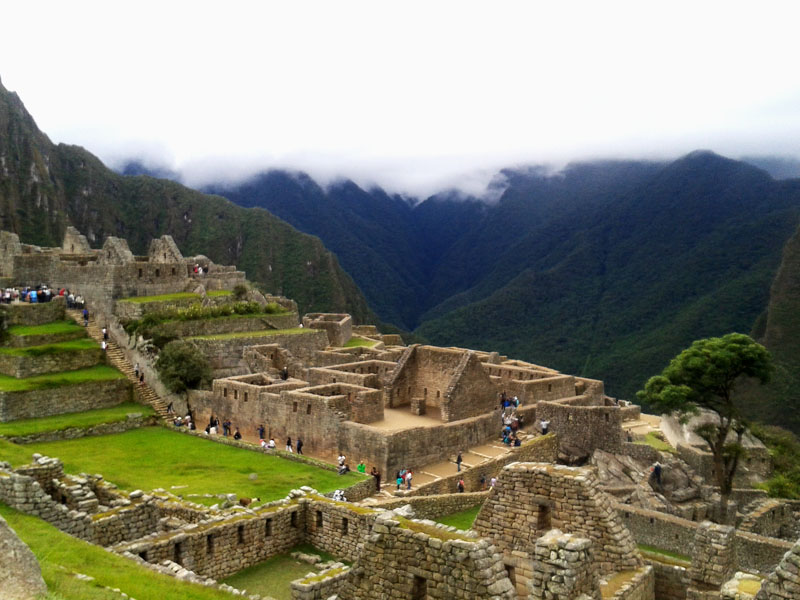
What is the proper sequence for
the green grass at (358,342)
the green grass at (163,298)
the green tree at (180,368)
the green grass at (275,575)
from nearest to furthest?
the green grass at (275,575)
the green tree at (180,368)
the green grass at (163,298)
the green grass at (358,342)

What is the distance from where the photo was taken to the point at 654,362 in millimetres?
60688

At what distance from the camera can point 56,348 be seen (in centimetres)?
2247

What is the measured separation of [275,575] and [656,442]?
23439mm

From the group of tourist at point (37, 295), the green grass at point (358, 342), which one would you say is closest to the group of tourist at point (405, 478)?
the group of tourist at point (37, 295)

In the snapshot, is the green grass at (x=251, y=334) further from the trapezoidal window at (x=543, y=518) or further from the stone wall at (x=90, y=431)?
the trapezoidal window at (x=543, y=518)

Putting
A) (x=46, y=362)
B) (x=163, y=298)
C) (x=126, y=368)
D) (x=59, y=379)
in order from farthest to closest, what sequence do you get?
1. (x=163, y=298)
2. (x=126, y=368)
3. (x=46, y=362)
4. (x=59, y=379)

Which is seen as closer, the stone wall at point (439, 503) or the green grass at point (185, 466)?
the stone wall at point (439, 503)

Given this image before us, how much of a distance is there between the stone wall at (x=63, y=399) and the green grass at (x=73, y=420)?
248 millimetres

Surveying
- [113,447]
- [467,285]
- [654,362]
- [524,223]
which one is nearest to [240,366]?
[113,447]

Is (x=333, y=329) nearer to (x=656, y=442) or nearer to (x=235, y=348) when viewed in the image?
(x=235, y=348)

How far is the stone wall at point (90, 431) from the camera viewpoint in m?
17.3

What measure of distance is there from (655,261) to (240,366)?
268 feet

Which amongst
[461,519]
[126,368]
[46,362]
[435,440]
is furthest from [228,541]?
[126,368]

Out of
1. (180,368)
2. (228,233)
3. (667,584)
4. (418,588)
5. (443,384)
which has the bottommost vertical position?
(443,384)
